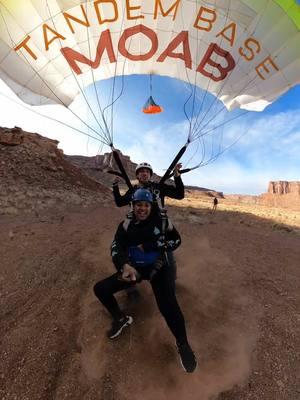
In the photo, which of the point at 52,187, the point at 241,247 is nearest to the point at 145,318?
the point at 241,247

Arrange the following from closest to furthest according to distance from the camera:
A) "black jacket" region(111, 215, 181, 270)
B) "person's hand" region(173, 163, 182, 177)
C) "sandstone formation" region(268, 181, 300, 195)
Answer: "black jacket" region(111, 215, 181, 270), "person's hand" region(173, 163, 182, 177), "sandstone formation" region(268, 181, 300, 195)

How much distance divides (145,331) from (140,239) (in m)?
1.69

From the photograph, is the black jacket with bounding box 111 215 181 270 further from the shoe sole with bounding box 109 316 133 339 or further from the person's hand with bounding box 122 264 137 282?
the shoe sole with bounding box 109 316 133 339

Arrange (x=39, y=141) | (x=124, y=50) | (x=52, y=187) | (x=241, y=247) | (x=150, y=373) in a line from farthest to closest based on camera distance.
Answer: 1. (x=39, y=141)
2. (x=52, y=187)
3. (x=241, y=247)
4. (x=124, y=50)
5. (x=150, y=373)

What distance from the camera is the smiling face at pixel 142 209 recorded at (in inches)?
187

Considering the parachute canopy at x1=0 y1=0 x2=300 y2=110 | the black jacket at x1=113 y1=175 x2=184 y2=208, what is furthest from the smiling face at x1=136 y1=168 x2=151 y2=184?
the parachute canopy at x1=0 y1=0 x2=300 y2=110

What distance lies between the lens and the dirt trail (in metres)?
4.00

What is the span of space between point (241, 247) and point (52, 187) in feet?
35.8

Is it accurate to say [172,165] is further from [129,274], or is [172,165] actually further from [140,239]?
[129,274]

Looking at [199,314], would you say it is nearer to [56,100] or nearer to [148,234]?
[148,234]

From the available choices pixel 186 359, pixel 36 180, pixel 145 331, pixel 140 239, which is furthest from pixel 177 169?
pixel 36 180

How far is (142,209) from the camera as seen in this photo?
476 cm

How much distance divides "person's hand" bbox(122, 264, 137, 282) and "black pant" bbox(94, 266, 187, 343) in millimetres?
319

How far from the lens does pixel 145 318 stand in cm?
530
